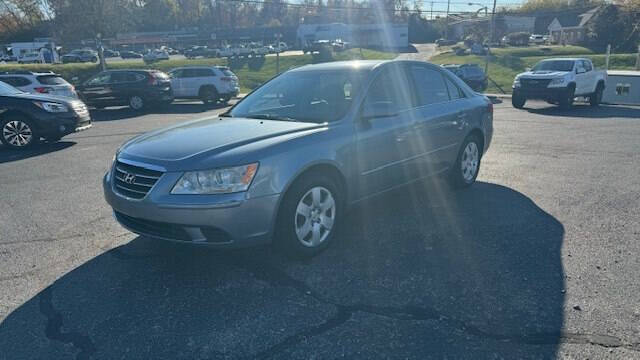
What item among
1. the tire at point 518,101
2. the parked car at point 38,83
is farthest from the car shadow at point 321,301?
the tire at point 518,101

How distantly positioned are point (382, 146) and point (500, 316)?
2.01m

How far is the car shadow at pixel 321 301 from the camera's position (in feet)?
9.66

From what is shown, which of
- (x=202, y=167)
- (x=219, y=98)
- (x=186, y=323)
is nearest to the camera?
(x=186, y=323)

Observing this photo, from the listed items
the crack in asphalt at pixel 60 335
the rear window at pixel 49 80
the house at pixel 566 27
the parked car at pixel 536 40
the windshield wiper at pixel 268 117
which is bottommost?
the crack in asphalt at pixel 60 335

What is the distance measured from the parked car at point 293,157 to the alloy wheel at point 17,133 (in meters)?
6.71

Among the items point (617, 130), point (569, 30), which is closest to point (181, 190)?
point (617, 130)

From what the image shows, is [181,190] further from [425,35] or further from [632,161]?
[425,35]

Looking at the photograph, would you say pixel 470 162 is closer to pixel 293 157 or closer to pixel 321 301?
pixel 293 157

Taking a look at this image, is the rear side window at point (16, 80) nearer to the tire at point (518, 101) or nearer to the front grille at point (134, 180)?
the front grille at point (134, 180)

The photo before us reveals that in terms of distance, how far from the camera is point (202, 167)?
3.56 metres

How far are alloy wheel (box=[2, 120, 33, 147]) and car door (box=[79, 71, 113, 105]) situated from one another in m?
8.67

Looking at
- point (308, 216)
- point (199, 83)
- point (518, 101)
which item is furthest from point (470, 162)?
point (199, 83)

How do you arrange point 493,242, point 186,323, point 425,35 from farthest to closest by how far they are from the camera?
point 425,35, point 493,242, point 186,323

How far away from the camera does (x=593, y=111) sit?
1673 centimetres
